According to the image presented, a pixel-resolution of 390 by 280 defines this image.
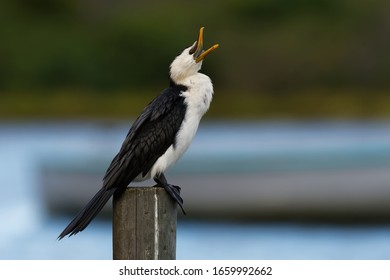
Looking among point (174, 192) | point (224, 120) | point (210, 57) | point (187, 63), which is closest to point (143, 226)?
point (174, 192)

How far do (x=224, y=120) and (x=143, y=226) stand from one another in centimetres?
1969

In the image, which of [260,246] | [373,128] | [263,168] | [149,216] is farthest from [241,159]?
[149,216]

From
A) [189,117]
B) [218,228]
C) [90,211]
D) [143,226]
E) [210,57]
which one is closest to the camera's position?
[143,226]

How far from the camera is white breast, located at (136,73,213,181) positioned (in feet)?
19.1

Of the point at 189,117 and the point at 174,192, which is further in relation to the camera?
the point at 189,117

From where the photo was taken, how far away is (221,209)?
14.0 m

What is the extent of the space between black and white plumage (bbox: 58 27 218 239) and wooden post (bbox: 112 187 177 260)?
23 centimetres

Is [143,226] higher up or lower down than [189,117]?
lower down

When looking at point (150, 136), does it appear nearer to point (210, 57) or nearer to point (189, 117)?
point (189, 117)

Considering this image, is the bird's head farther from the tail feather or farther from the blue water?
the blue water

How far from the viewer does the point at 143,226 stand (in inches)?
201

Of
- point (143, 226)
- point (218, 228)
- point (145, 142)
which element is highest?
point (218, 228)

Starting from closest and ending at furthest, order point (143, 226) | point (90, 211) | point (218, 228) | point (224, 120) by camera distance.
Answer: point (143, 226)
point (90, 211)
point (218, 228)
point (224, 120)

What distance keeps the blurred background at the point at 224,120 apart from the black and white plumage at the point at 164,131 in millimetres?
6670
